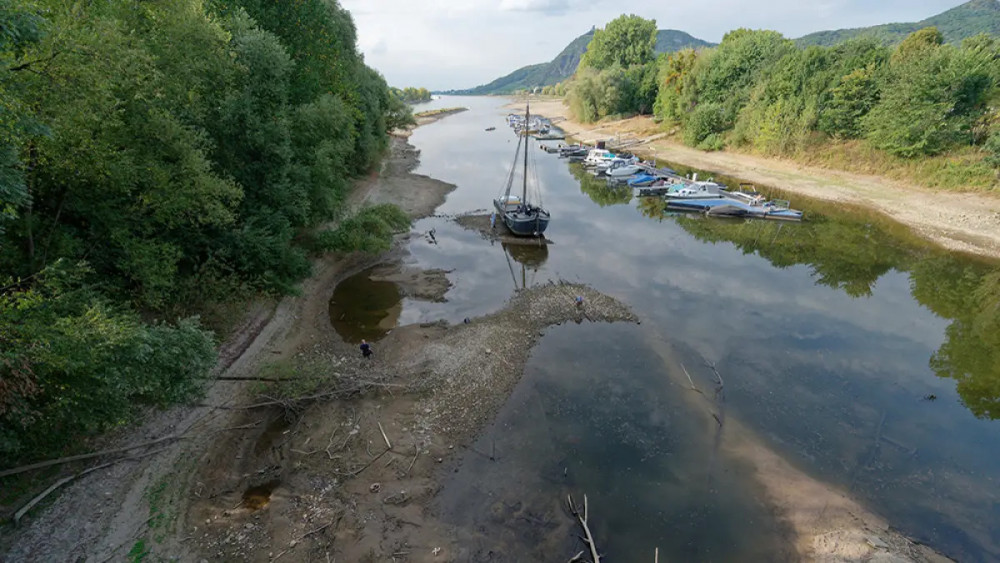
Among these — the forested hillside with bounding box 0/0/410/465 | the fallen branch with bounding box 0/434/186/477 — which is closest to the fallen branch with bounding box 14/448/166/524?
the fallen branch with bounding box 0/434/186/477

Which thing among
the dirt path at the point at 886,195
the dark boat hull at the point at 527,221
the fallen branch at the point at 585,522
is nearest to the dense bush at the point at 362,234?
the dark boat hull at the point at 527,221

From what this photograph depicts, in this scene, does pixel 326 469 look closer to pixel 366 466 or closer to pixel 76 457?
pixel 366 466

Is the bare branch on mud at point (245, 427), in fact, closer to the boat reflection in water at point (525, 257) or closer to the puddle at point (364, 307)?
the puddle at point (364, 307)

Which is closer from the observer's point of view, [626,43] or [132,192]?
[132,192]

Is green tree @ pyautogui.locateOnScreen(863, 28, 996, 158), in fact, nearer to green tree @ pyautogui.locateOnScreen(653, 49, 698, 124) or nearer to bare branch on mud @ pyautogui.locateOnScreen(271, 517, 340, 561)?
green tree @ pyautogui.locateOnScreen(653, 49, 698, 124)

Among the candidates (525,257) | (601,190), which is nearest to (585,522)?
(525,257)
